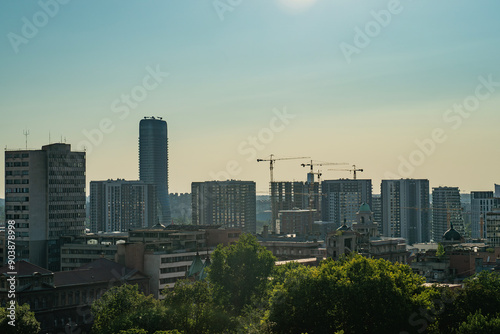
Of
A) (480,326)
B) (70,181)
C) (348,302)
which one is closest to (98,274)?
(70,181)

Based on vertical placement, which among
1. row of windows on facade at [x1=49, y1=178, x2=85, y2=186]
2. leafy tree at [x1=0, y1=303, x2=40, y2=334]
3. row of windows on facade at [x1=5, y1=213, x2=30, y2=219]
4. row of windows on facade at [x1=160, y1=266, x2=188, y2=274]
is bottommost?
leafy tree at [x1=0, y1=303, x2=40, y2=334]

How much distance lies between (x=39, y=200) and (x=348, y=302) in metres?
112

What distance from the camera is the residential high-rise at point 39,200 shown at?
182 m

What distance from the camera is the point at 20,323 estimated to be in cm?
10000

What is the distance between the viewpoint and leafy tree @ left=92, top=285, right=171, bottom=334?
9119cm

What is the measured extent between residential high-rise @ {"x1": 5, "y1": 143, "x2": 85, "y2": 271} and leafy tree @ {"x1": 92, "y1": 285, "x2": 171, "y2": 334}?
78.1 metres

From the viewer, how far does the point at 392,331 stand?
86500 mm

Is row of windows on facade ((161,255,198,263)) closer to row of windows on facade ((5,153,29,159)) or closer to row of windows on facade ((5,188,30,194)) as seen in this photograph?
row of windows on facade ((5,188,30,194))

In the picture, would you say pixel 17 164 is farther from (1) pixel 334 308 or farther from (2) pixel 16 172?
(1) pixel 334 308

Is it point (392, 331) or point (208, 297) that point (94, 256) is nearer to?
point (208, 297)

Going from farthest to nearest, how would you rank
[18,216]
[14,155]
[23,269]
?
1. [14,155]
2. [18,216]
3. [23,269]

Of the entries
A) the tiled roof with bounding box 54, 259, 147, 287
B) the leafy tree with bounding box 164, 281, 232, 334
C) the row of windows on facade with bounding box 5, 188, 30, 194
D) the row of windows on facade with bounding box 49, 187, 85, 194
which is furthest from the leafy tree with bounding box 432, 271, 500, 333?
the row of windows on facade with bounding box 5, 188, 30, 194

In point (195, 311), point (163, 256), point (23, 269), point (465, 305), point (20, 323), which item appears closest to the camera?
point (465, 305)

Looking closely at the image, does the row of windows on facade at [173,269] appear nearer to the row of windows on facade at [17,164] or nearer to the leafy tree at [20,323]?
the leafy tree at [20,323]
